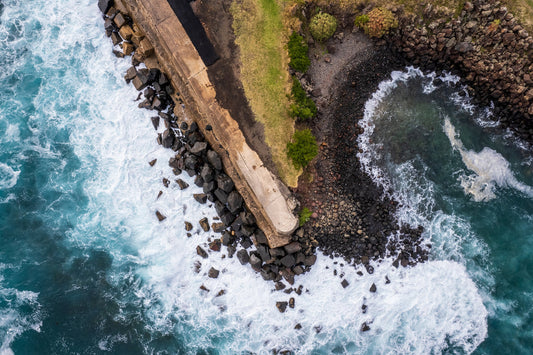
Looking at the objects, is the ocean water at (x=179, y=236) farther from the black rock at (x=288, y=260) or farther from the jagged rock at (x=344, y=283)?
the black rock at (x=288, y=260)

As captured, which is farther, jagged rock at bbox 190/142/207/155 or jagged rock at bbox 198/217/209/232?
jagged rock at bbox 198/217/209/232

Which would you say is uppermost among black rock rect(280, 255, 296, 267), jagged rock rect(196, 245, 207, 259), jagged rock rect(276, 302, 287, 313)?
jagged rock rect(196, 245, 207, 259)

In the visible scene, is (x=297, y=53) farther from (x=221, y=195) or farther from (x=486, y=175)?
(x=486, y=175)

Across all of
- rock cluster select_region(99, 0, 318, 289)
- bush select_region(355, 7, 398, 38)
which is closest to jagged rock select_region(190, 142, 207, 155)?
rock cluster select_region(99, 0, 318, 289)

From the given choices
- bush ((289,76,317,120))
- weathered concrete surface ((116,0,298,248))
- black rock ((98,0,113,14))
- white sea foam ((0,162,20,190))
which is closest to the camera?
weathered concrete surface ((116,0,298,248))

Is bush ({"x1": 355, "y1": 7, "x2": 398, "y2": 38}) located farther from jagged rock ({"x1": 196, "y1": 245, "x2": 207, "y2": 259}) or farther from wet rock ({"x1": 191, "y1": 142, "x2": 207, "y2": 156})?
jagged rock ({"x1": 196, "y1": 245, "x2": 207, "y2": 259})

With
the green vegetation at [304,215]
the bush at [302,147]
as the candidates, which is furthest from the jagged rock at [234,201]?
the bush at [302,147]

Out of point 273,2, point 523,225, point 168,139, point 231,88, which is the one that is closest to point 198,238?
point 168,139
